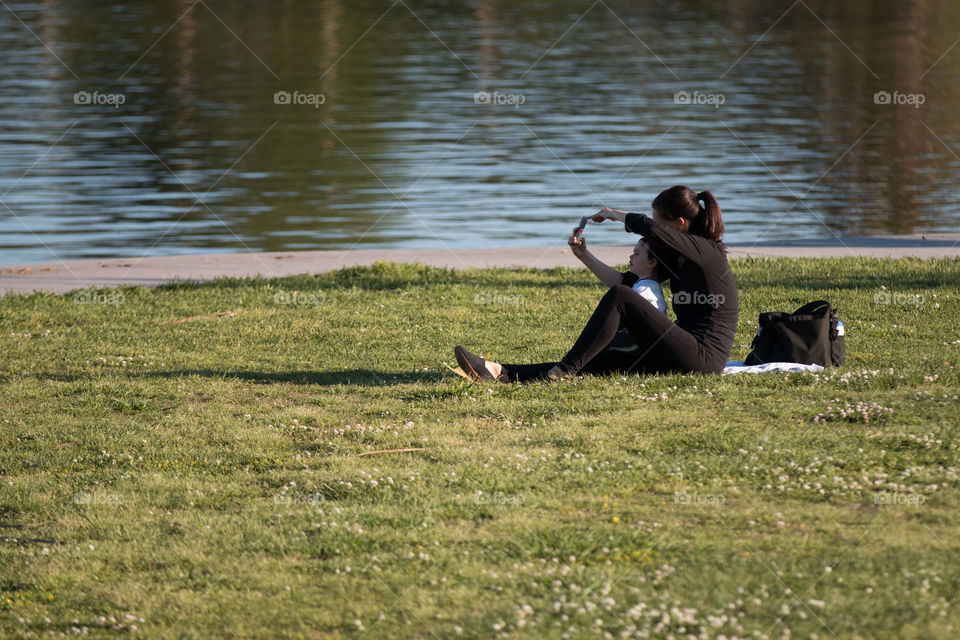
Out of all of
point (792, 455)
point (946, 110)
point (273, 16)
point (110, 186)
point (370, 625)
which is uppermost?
point (273, 16)

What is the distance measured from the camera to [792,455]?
5.35 meters

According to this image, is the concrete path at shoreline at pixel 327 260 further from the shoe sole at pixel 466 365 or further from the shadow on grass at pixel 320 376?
the shoe sole at pixel 466 365

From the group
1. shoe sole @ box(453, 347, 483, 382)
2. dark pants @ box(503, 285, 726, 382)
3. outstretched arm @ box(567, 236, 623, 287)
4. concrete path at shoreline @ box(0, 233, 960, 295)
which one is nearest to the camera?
dark pants @ box(503, 285, 726, 382)

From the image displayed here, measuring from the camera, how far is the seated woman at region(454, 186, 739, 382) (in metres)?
6.73

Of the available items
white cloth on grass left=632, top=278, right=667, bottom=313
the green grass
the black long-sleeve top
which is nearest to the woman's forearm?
white cloth on grass left=632, top=278, right=667, bottom=313

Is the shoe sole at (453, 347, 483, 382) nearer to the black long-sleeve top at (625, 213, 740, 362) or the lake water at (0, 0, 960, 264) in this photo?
the black long-sleeve top at (625, 213, 740, 362)

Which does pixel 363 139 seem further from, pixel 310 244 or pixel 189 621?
pixel 189 621

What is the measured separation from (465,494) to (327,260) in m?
7.32

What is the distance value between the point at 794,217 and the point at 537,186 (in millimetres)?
4183

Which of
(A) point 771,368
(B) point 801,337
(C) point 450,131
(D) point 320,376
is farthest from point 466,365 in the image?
(C) point 450,131

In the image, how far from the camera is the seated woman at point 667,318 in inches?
265

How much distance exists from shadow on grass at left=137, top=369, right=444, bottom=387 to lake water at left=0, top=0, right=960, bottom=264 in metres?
6.35

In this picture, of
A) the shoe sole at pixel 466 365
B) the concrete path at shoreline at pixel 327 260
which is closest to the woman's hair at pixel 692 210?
the shoe sole at pixel 466 365

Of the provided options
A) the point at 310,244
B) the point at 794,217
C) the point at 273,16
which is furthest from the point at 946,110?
the point at 273,16
